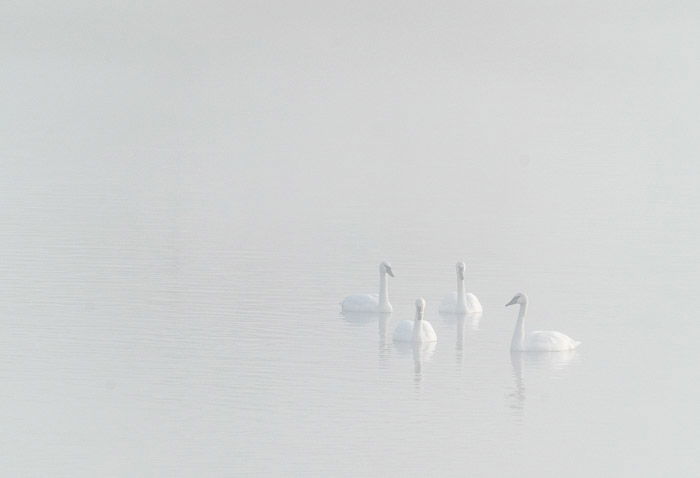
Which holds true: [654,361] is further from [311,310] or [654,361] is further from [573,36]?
[573,36]

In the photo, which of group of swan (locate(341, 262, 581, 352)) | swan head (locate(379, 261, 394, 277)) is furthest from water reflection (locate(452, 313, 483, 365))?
swan head (locate(379, 261, 394, 277))

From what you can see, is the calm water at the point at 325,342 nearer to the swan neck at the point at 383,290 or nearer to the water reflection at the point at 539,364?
the water reflection at the point at 539,364

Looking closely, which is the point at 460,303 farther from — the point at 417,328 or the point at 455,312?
the point at 417,328

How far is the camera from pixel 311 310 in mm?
18031

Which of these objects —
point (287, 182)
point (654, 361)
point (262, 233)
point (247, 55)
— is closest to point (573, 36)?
point (247, 55)

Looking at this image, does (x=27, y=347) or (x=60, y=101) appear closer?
(x=27, y=347)

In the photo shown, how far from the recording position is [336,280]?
19.7 m

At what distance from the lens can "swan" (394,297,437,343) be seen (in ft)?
55.3

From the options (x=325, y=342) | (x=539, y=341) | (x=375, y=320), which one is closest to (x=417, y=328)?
(x=325, y=342)

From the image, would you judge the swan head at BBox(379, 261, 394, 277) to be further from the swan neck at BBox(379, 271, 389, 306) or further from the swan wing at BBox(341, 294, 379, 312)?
the swan wing at BBox(341, 294, 379, 312)

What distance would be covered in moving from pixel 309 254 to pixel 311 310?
10.2 ft

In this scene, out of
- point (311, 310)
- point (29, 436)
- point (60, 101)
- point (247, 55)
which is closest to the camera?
point (29, 436)

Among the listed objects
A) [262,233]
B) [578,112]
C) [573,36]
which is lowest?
[262,233]

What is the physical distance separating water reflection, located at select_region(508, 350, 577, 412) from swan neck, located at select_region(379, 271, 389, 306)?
213 centimetres
